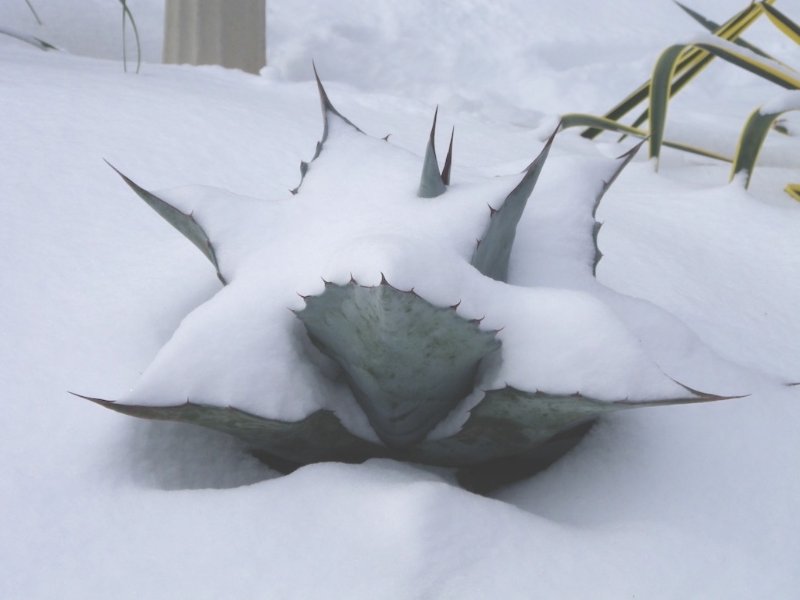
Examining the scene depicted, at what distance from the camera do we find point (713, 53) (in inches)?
46.5

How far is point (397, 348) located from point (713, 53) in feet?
3.04

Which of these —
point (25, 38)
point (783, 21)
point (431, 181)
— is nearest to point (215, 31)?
point (25, 38)

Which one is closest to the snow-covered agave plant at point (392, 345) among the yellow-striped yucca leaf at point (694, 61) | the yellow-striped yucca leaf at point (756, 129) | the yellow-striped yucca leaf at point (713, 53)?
the yellow-striped yucca leaf at point (756, 129)

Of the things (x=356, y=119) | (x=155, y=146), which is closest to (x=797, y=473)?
(x=155, y=146)

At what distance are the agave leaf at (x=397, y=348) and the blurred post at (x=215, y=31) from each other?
1.49 metres

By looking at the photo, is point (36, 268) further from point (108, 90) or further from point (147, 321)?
point (108, 90)

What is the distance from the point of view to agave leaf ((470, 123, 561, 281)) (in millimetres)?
509

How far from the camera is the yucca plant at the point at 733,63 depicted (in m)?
1.06

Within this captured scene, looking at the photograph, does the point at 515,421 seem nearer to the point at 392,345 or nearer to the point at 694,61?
the point at 392,345

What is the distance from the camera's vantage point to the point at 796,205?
1126mm

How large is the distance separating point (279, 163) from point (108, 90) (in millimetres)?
280

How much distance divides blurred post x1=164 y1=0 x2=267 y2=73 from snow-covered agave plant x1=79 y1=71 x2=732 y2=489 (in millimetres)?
1374

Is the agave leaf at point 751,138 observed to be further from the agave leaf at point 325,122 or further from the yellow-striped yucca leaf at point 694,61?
the agave leaf at point 325,122

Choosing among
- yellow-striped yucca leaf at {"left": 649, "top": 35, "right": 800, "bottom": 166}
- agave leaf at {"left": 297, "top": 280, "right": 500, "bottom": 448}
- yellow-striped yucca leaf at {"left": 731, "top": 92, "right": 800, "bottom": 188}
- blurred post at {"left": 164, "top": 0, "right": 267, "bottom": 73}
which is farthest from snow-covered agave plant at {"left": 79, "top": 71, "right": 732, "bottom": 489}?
blurred post at {"left": 164, "top": 0, "right": 267, "bottom": 73}
